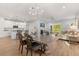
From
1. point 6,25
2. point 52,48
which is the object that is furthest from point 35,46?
point 6,25

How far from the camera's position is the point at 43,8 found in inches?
74.1

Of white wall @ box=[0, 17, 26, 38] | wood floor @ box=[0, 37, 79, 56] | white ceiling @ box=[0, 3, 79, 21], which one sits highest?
white ceiling @ box=[0, 3, 79, 21]

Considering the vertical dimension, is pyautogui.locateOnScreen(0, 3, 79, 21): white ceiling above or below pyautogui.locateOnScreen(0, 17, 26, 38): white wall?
above

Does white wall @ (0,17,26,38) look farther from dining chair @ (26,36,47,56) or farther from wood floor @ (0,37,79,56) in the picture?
dining chair @ (26,36,47,56)

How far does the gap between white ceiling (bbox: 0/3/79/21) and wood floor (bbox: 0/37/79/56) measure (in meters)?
0.42

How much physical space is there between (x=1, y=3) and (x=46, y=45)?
102 cm

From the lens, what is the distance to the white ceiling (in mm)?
1873

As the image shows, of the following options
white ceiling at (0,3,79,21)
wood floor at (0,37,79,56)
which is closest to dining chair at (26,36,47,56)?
wood floor at (0,37,79,56)

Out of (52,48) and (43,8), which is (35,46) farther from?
(43,8)

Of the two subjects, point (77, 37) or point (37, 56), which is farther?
point (37, 56)

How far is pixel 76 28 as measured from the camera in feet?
6.15

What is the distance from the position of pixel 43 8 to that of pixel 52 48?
27.0 inches

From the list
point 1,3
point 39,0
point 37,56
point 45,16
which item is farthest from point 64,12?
point 1,3

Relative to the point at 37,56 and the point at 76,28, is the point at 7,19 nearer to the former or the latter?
the point at 37,56
